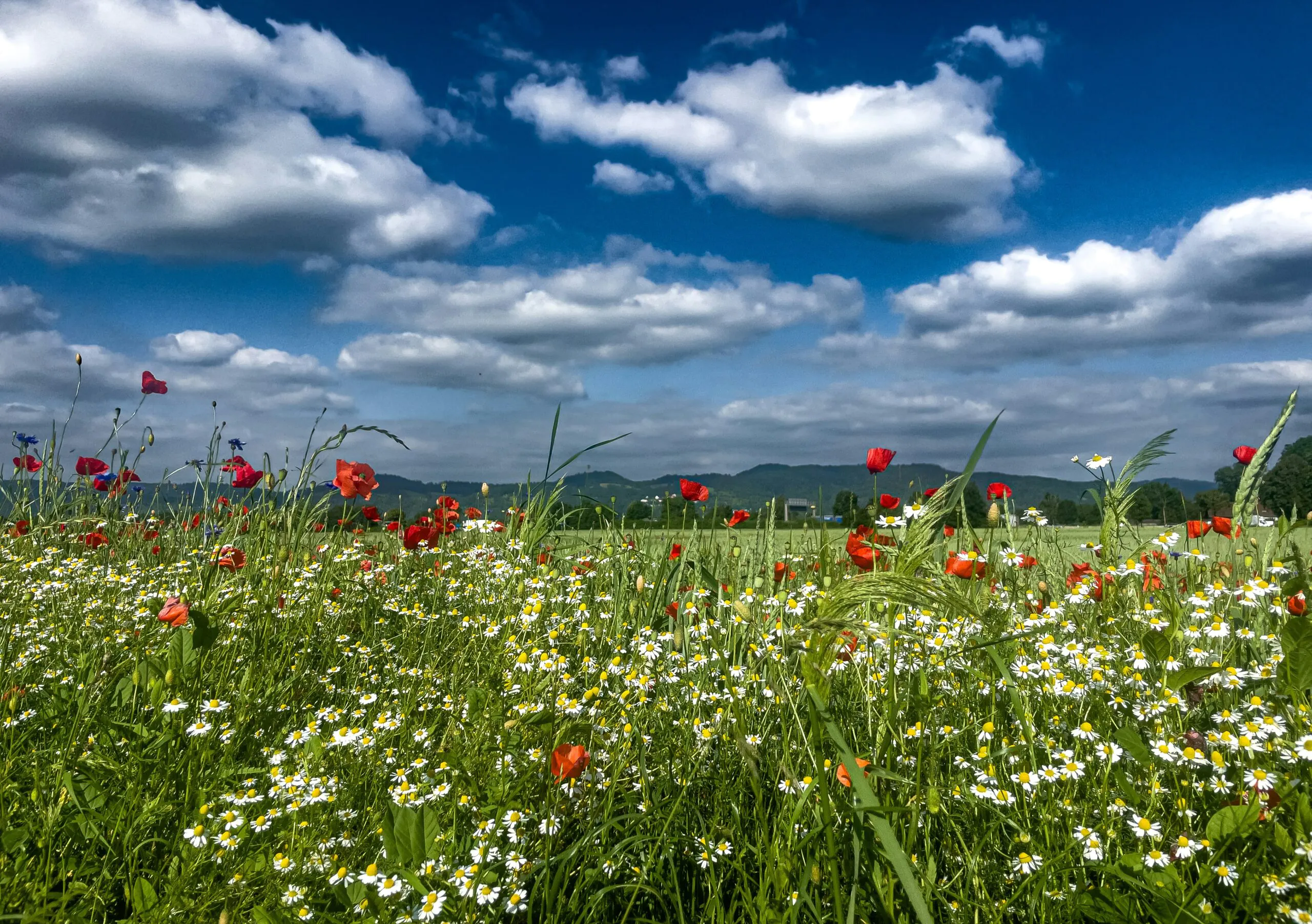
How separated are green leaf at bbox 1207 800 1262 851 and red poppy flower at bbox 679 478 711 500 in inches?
140

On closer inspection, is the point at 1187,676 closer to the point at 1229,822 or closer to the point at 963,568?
the point at 1229,822

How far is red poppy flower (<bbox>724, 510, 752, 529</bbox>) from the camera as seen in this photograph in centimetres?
598

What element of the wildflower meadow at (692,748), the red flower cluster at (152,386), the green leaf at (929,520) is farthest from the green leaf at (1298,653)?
the red flower cluster at (152,386)

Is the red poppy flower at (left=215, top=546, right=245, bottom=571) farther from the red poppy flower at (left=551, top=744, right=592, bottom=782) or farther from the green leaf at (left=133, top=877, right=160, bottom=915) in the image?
the red poppy flower at (left=551, top=744, right=592, bottom=782)

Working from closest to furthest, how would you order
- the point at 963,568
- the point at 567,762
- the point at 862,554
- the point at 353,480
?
the point at 567,762 → the point at 963,568 → the point at 862,554 → the point at 353,480

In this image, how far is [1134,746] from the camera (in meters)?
2.28

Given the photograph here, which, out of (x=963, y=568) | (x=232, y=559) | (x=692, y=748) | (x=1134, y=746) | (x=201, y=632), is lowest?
(x=692, y=748)

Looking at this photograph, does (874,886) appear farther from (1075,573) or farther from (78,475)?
(78,475)

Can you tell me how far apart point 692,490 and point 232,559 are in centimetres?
280

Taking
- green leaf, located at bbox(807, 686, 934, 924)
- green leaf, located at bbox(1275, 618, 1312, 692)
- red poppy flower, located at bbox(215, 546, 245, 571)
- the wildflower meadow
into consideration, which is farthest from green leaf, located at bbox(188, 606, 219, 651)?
green leaf, located at bbox(1275, 618, 1312, 692)

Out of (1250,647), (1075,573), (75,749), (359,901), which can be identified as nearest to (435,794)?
(359,901)

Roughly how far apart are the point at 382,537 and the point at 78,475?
9.82ft

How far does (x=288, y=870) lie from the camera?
2.03 m

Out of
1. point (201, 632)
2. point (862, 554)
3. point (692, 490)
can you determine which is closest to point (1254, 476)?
point (862, 554)
